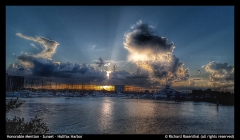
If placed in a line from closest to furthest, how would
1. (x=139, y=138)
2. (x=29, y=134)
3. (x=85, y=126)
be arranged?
(x=29, y=134), (x=139, y=138), (x=85, y=126)

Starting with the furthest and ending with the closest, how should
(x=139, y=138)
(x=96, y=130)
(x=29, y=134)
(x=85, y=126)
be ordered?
(x=85, y=126) < (x=96, y=130) < (x=139, y=138) < (x=29, y=134)

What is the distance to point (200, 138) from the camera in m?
6.98

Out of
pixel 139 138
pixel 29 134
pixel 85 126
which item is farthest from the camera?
pixel 85 126

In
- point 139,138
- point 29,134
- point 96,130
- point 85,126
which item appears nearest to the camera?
point 29,134
